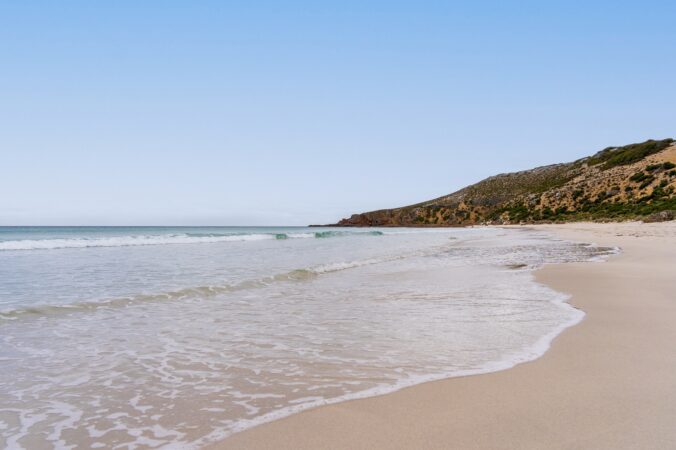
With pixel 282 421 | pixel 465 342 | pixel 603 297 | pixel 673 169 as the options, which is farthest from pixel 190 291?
pixel 673 169

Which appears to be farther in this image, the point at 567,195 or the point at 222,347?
the point at 567,195

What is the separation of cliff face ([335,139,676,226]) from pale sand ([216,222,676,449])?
50832 millimetres

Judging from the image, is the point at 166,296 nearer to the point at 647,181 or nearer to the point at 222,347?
the point at 222,347

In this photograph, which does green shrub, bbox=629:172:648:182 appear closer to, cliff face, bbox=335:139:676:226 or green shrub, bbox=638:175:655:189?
cliff face, bbox=335:139:676:226

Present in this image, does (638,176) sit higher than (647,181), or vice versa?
(638,176)

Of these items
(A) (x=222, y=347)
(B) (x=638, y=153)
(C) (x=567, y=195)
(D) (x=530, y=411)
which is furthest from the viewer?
(B) (x=638, y=153)

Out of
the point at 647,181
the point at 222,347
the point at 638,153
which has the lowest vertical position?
the point at 222,347

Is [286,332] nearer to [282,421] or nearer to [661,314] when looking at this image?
[282,421]

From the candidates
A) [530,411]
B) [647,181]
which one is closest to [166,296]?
[530,411]

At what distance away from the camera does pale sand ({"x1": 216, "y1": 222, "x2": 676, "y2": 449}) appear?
301cm

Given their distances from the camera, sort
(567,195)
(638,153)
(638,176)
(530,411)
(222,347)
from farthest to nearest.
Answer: (638,153) < (567,195) < (638,176) < (222,347) < (530,411)

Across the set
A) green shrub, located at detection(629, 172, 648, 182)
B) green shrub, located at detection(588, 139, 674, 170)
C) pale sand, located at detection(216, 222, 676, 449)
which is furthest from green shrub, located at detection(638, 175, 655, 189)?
pale sand, located at detection(216, 222, 676, 449)

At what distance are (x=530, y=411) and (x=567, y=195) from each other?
276ft

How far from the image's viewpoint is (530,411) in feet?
11.4
